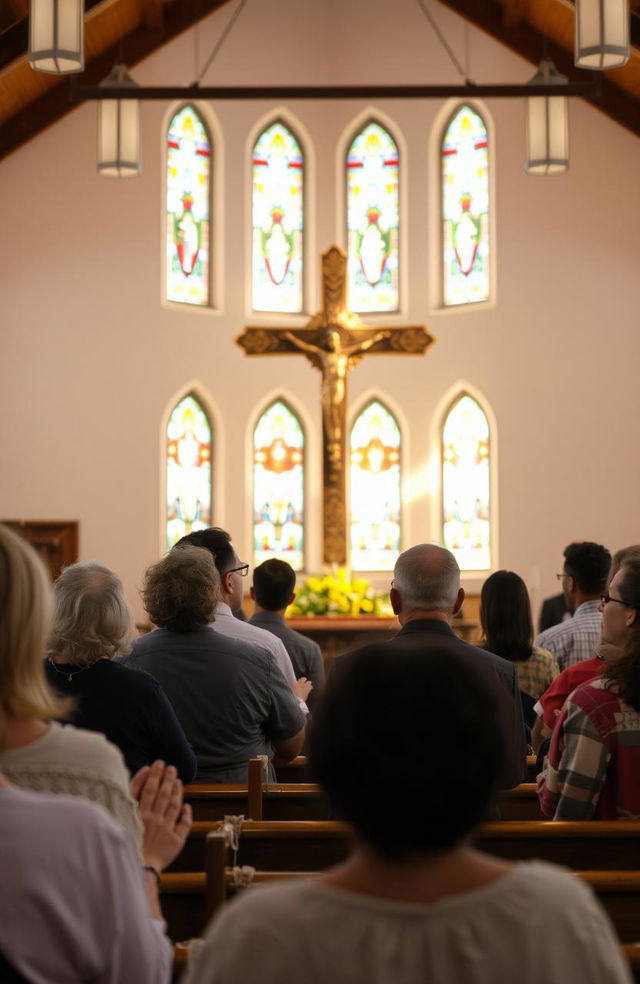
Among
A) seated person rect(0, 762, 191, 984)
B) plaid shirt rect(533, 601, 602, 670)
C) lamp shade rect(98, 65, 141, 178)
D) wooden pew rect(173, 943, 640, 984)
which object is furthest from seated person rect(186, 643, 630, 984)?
lamp shade rect(98, 65, 141, 178)

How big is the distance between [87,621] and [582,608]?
7.93ft

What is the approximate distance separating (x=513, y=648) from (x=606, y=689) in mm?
1637

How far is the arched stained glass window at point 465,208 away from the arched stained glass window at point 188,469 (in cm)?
272

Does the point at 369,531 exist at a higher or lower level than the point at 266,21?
lower

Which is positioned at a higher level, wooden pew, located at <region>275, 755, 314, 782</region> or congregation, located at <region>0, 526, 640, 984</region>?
congregation, located at <region>0, 526, 640, 984</region>

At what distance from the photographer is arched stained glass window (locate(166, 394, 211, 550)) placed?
1259cm

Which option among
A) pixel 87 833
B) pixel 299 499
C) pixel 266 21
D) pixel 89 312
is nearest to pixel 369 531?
pixel 299 499

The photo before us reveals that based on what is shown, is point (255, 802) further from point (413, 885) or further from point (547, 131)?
point (547, 131)

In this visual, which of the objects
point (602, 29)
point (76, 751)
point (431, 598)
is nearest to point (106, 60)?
point (602, 29)

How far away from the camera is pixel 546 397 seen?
12.5m

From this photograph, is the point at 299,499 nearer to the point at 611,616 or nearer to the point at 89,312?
the point at 89,312

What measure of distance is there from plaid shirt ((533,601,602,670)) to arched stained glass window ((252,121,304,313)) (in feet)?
29.8

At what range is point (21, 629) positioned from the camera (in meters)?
1.63

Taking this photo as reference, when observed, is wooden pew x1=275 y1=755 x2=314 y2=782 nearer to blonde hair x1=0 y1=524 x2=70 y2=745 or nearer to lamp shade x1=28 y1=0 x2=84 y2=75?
blonde hair x1=0 y1=524 x2=70 y2=745
